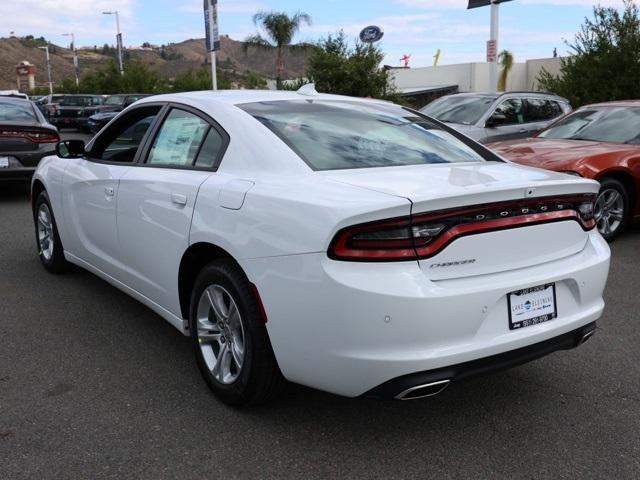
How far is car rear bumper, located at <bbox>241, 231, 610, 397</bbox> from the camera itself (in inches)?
100

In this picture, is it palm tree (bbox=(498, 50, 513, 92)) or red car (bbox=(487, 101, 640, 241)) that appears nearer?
red car (bbox=(487, 101, 640, 241))

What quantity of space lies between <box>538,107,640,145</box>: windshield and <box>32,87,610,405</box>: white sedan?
4481 mm

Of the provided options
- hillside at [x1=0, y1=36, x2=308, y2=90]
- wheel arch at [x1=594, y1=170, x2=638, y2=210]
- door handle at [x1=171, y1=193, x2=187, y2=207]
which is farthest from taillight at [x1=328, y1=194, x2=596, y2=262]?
hillside at [x1=0, y1=36, x2=308, y2=90]

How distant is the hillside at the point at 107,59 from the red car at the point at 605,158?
93.7 meters

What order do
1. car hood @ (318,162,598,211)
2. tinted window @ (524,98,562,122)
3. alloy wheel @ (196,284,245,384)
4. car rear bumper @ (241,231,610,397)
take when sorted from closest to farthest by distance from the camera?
car rear bumper @ (241,231,610,397)
car hood @ (318,162,598,211)
alloy wheel @ (196,284,245,384)
tinted window @ (524,98,562,122)

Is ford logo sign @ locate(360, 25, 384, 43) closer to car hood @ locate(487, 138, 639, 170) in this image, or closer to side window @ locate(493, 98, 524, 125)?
side window @ locate(493, 98, 524, 125)

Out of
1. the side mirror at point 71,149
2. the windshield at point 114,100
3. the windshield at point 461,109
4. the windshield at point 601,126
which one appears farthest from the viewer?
the windshield at point 114,100

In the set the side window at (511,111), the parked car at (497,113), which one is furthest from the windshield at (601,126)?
the side window at (511,111)

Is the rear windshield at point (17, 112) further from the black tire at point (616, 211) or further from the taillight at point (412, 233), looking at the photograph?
the taillight at point (412, 233)

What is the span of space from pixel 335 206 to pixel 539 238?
3.16 feet

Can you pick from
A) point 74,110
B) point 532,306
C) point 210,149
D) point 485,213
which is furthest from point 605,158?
point 74,110

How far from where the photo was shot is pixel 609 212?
7148 mm

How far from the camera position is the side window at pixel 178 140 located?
370cm

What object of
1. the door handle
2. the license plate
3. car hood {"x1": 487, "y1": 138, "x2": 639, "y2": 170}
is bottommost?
the license plate
